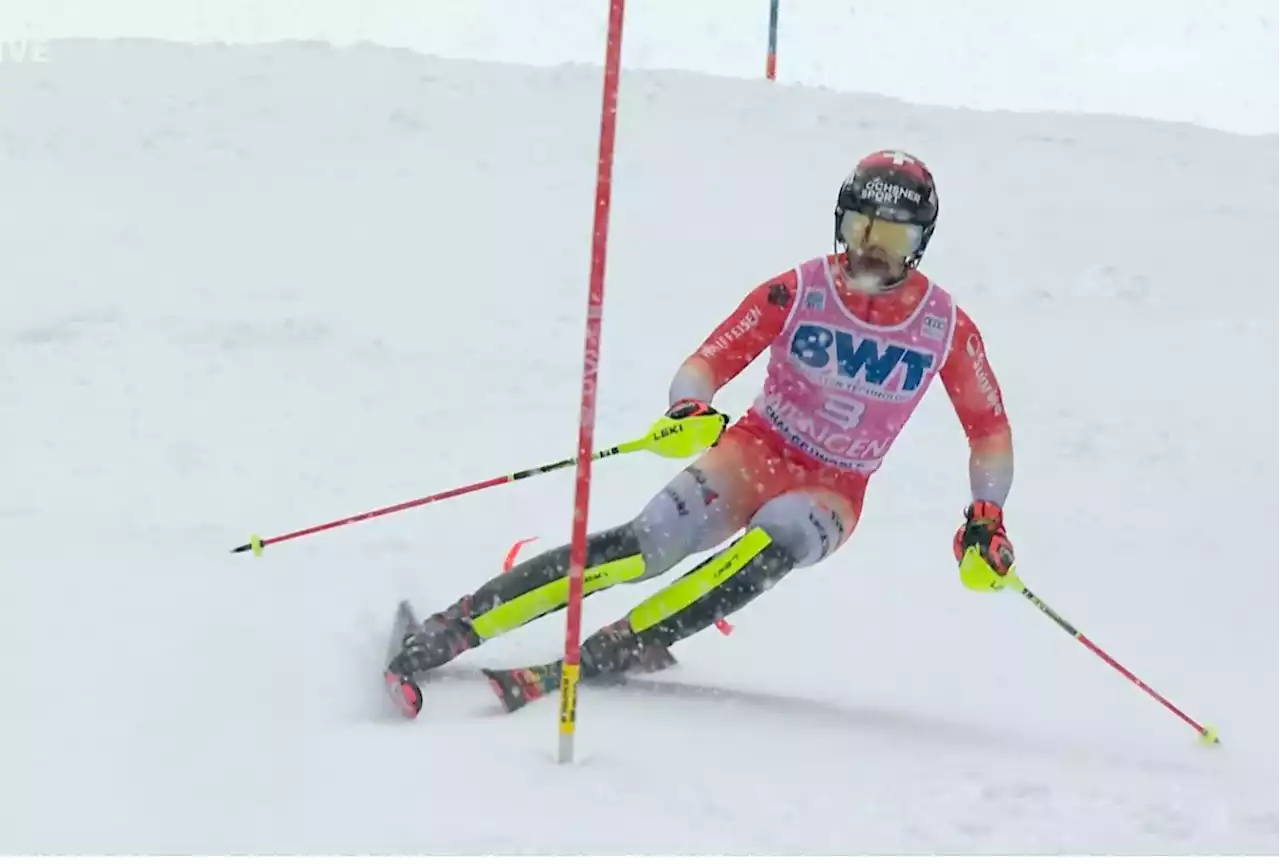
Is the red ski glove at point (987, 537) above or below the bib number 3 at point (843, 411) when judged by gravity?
below

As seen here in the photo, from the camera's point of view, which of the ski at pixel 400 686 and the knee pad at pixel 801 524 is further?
the knee pad at pixel 801 524

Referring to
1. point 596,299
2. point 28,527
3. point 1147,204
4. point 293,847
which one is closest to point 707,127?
point 1147,204

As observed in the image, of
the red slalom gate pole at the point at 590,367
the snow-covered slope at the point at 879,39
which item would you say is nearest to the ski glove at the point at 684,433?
the red slalom gate pole at the point at 590,367

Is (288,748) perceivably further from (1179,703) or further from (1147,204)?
(1147,204)

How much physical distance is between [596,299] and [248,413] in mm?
2888

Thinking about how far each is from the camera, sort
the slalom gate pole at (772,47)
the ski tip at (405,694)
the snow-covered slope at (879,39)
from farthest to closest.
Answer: the slalom gate pole at (772,47)
the snow-covered slope at (879,39)
the ski tip at (405,694)

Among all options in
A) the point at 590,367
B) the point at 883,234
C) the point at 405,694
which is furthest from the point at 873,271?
the point at 405,694

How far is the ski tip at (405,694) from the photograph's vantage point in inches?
120

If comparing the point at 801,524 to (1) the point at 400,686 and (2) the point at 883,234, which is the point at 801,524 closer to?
(2) the point at 883,234

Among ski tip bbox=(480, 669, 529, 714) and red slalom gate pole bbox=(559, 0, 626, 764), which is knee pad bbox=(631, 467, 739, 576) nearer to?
ski tip bbox=(480, 669, 529, 714)

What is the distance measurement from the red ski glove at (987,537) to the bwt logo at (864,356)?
310 mm

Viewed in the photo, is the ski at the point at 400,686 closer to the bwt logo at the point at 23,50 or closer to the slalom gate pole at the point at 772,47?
the bwt logo at the point at 23,50

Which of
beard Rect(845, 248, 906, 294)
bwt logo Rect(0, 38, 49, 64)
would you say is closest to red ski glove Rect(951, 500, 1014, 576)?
beard Rect(845, 248, 906, 294)

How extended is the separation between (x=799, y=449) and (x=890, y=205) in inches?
23.5
